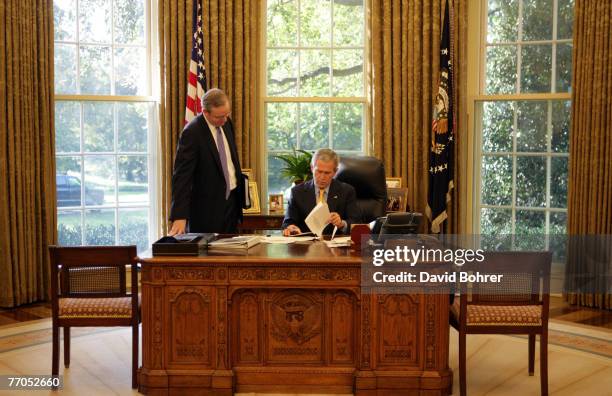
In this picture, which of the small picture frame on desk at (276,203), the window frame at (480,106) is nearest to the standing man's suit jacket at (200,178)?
the small picture frame on desk at (276,203)

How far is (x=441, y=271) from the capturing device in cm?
383

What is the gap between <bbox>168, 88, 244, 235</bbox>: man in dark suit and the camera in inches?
181

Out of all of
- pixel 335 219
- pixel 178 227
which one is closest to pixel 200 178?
pixel 178 227

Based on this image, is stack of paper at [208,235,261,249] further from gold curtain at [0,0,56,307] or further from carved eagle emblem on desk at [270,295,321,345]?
gold curtain at [0,0,56,307]

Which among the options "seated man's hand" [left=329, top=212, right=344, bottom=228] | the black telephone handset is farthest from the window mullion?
the black telephone handset

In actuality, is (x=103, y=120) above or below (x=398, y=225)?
above

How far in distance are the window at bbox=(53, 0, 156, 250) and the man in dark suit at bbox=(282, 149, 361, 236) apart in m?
2.20

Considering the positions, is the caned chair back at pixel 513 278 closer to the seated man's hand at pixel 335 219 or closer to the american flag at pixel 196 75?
the seated man's hand at pixel 335 219

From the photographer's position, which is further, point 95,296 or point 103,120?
point 103,120

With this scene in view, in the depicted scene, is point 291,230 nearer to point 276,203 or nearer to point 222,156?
point 222,156

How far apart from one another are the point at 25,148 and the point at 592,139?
4.38 m

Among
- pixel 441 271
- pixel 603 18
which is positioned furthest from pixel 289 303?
pixel 603 18

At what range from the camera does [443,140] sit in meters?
6.18

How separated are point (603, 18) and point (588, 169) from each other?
1147mm
